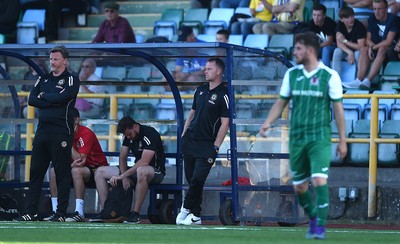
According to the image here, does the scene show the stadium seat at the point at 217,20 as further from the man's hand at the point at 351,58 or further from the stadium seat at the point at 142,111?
the stadium seat at the point at 142,111

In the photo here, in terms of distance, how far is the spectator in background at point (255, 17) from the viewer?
20.7 metres

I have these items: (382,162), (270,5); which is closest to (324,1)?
(270,5)

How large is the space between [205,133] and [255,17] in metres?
6.70

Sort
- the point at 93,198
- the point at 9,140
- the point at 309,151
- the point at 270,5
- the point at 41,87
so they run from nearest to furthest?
the point at 309,151 → the point at 41,87 → the point at 9,140 → the point at 93,198 → the point at 270,5

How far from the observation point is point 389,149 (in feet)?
56.2

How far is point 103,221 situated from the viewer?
601 inches

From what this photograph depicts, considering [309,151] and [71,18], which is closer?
[309,151]

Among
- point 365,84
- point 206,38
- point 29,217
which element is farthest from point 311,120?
point 206,38

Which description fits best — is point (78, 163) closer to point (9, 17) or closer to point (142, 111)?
point (142, 111)

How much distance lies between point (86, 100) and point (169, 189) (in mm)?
3052

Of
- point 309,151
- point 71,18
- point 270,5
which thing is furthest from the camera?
point 71,18

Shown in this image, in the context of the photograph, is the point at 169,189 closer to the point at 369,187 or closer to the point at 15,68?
the point at 369,187

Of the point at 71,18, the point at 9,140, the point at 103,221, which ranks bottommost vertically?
the point at 103,221

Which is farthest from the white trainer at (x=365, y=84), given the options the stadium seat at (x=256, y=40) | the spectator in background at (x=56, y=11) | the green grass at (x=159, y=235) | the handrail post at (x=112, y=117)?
the spectator in background at (x=56, y=11)
